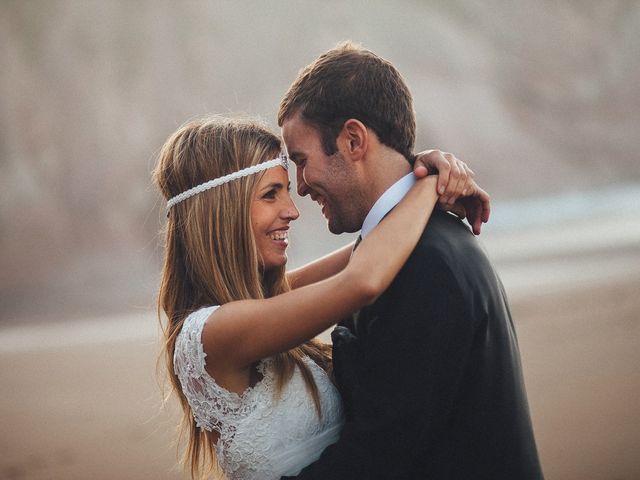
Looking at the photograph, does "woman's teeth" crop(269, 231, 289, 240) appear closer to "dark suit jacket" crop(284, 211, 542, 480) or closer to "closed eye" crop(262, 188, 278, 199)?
"closed eye" crop(262, 188, 278, 199)

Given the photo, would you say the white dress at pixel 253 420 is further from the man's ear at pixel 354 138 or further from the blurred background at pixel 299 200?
the blurred background at pixel 299 200

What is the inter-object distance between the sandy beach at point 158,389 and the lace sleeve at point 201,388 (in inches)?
156

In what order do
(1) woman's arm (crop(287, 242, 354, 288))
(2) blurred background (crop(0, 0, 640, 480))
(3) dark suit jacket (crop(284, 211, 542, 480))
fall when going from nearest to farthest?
(3) dark suit jacket (crop(284, 211, 542, 480)) < (1) woman's arm (crop(287, 242, 354, 288)) < (2) blurred background (crop(0, 0, 640, 480))

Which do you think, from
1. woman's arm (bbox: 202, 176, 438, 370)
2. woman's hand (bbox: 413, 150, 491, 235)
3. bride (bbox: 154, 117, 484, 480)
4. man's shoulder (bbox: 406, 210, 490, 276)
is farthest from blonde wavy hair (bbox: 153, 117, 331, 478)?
man's shoulder (bbox: 406, 210, 490, 276)

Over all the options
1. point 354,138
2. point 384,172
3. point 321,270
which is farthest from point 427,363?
point 321,270

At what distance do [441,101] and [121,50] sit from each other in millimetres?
10056

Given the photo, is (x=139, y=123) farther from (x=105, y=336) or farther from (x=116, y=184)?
(x=105, y=336)

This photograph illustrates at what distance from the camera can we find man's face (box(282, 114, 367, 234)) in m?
2.75

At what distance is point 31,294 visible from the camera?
55.4ft

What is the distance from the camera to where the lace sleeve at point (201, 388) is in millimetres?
2662

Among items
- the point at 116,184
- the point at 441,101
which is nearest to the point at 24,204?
the point at 116,184

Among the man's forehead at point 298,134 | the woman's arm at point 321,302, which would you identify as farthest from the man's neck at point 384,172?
the man's forehead at point 298,134

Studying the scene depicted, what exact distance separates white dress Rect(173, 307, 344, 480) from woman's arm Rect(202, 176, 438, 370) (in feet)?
0.33

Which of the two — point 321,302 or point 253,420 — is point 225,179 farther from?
point 253,420
